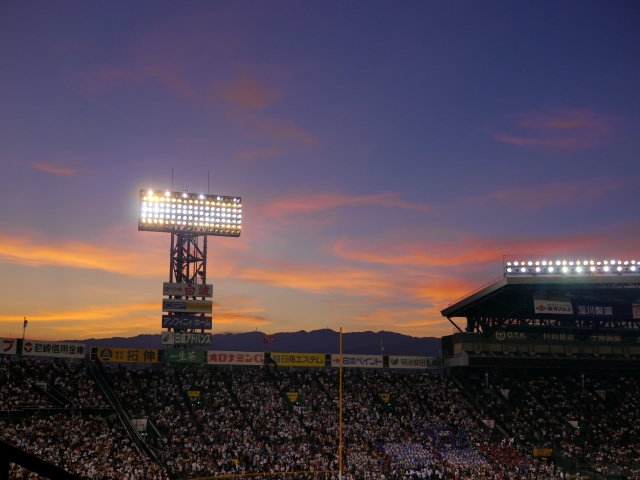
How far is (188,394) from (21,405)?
13739mm

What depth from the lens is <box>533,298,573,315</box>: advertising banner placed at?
61987 mm

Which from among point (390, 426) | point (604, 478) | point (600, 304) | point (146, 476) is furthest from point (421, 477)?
point (600, 304)

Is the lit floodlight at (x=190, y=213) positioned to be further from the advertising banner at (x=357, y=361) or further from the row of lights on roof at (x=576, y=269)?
the row of lights on roof at (x=576, y=269)

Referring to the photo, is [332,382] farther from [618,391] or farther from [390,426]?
[618,391]

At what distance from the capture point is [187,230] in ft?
191

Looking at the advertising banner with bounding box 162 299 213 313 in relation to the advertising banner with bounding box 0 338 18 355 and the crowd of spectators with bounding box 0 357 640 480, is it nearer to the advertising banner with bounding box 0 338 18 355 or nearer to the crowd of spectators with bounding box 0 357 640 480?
the crowd of spectators with bounding box 0 357 640 480

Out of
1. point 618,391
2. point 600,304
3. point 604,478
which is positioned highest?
point 600,304

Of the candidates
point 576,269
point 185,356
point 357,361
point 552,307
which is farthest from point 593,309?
point 185,356

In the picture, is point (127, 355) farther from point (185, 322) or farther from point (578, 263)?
point (578, 263)

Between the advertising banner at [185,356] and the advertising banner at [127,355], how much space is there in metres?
1.50

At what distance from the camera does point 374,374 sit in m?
64.4

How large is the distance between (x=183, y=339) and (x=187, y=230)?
9684 mm

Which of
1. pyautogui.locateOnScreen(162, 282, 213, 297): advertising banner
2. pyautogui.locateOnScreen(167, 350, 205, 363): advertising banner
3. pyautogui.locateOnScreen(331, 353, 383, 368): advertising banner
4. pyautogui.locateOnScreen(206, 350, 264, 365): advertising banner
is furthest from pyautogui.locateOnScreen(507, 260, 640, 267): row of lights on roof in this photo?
pyautogui.locateOnScreen(167, 350, 205, 363): advertising banner

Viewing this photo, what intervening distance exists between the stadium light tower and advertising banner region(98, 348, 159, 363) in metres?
2.74
